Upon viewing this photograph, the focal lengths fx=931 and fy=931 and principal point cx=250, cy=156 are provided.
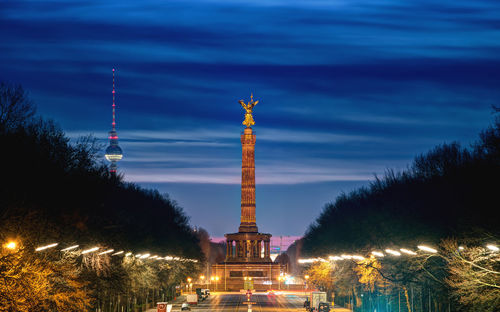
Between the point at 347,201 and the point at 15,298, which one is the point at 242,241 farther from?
the point at 15,298

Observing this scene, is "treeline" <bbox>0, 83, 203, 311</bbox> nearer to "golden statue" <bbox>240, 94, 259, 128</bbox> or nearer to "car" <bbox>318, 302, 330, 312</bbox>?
"car" <bbox>318, 302, 330, 312</bbox>

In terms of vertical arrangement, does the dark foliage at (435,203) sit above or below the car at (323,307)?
above

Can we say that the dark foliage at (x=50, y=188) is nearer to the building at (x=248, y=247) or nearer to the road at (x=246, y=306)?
the road at (x=246, y=306)

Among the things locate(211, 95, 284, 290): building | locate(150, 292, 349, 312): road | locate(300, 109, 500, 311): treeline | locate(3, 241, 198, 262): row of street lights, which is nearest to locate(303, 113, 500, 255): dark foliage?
locate(300, 109, 500, 311): treeline

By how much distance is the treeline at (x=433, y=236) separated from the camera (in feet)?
168

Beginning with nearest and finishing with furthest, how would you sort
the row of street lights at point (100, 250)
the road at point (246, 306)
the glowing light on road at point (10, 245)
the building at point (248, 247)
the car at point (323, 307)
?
the glowing light on road at point (10, 245) < the row of street lights at point (100, 250) < the car at point (323, 307) < the road at point (246, 306) < the building at point (248, 247)

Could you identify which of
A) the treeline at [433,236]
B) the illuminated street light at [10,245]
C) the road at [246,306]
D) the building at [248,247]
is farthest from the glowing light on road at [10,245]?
the building at [248,247]

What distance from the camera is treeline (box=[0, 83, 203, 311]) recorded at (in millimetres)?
47156

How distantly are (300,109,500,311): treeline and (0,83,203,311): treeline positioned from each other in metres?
21.9

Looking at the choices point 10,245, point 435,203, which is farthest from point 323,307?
point 10,245

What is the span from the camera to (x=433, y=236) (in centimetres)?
6738

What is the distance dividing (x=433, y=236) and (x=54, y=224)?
27.2 meters

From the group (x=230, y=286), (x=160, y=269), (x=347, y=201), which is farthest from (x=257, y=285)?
(x=160, y=269)

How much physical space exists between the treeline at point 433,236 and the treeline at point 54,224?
71.8ft
